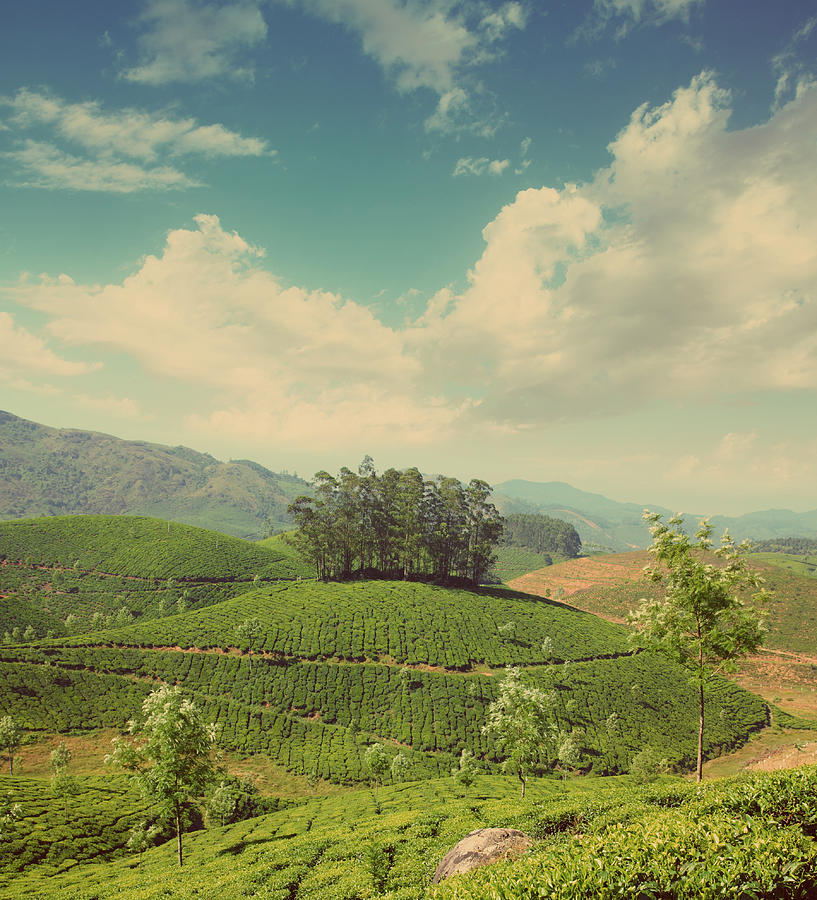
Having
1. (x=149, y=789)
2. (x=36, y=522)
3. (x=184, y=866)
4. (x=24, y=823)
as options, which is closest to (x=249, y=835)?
(x=184, y=866)

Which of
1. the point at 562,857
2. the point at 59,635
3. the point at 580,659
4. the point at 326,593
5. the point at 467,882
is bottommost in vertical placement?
the point at 59,635

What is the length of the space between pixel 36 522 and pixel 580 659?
17585cm

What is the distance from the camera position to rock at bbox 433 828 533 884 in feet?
46.1

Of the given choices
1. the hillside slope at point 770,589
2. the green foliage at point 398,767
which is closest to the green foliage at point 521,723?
the green foliage at point 398,767

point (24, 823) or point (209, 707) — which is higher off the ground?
point (24, 823)

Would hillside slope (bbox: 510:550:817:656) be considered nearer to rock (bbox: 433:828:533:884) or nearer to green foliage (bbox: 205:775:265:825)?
green foliage (bbox: 205:775:265:825)

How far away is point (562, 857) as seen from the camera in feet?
33.4

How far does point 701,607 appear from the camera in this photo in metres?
22.3

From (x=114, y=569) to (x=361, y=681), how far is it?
345 ft

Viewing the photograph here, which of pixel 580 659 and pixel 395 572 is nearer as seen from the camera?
pixel 580 659

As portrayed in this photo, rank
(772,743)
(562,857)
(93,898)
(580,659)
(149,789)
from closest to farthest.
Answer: (562,857)
(93,898)
(149,789)
(772,743)
(580,659)

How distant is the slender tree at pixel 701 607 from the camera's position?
21.7 meters

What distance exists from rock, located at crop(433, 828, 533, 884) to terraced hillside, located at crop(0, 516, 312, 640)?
111 meters

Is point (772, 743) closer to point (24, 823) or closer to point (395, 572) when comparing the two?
point (395, 572)
